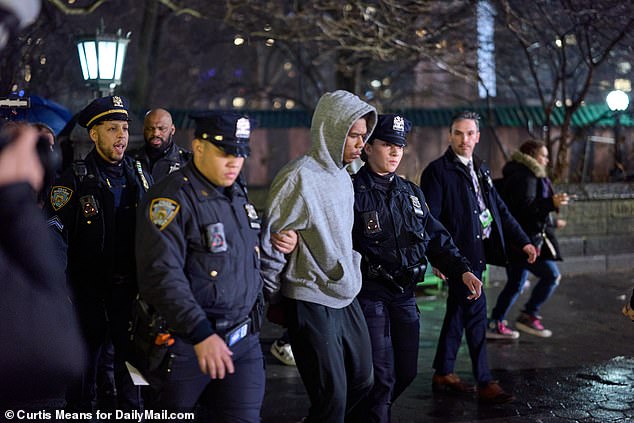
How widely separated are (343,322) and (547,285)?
4.96 m

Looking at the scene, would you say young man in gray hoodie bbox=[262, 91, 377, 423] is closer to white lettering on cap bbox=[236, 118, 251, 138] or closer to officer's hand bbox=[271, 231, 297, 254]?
officer's hand bbox=[271, 231, 297, 254]

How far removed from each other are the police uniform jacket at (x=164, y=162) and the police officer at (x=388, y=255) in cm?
169

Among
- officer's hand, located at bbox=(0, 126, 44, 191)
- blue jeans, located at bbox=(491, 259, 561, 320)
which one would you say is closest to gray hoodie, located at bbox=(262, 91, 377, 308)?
officer's hand, located at bbox=(0, 126, 44, 191)

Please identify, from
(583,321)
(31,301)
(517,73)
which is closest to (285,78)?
(517,73)

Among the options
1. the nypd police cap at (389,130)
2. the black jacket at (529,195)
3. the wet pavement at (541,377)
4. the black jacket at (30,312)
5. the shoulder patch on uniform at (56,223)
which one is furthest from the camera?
the black jacket at (529,195)

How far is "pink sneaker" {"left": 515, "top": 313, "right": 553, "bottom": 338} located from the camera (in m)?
9.23

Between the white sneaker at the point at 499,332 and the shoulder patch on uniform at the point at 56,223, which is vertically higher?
the shoulder patch on uniform at the point at 56,223

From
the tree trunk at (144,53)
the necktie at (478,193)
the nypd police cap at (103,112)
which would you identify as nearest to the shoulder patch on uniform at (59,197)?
the nypd police cap at (103,112)

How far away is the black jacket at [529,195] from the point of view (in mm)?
8922

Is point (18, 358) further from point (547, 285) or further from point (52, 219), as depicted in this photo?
point (547, 285)

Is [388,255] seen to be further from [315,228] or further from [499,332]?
[499,332]

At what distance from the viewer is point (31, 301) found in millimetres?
1753

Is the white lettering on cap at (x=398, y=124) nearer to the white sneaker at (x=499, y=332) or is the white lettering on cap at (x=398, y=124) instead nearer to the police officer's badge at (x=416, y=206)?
the police officer's badge at (x=416, y=206)

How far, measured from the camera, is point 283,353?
7.96 m
